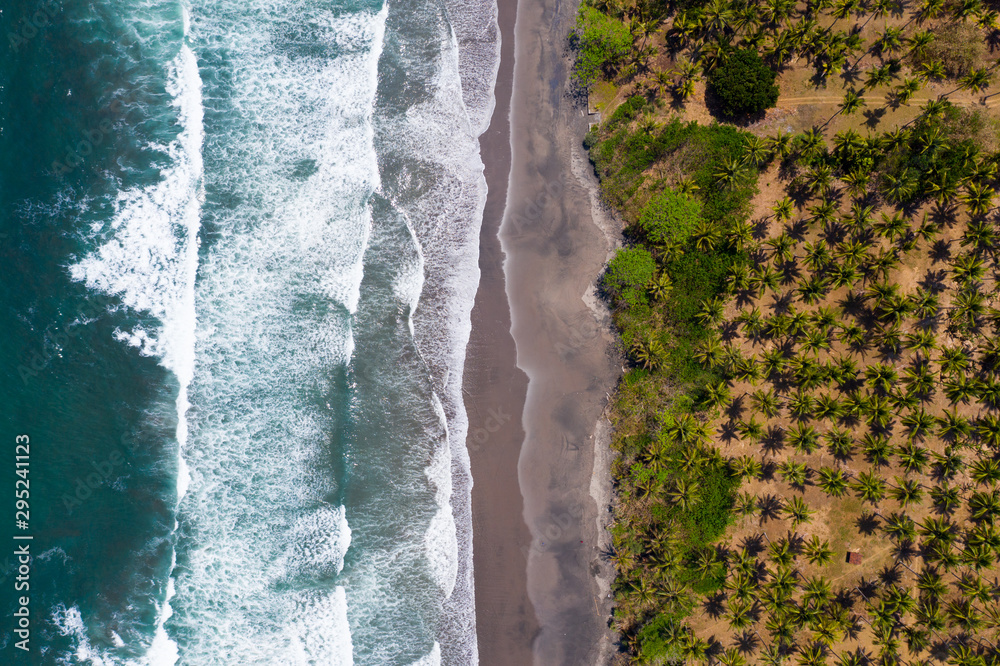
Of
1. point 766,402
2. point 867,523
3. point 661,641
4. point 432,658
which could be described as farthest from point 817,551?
point 432,658

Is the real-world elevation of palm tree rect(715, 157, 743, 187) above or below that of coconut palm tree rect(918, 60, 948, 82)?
below

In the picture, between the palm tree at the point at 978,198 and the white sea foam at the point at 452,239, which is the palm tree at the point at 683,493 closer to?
the white sea foam at the point at 452,239

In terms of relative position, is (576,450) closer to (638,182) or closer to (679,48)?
(638,182)

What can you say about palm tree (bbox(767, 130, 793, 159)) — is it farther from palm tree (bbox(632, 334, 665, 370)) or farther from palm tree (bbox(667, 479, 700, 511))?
palm tree (bbox(667, 479, 700, 511))

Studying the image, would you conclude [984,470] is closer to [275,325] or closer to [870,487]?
[870,487]

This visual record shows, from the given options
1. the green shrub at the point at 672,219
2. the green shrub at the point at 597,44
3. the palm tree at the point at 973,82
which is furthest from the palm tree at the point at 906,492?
the green shrub at the point at 597,44

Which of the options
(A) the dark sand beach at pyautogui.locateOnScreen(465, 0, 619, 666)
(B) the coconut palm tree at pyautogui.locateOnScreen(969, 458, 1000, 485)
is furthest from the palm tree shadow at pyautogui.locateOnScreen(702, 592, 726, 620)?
(B) the coconut palm tree at pyautogui.locateOnScreen(969, 458, 1000, 485)
